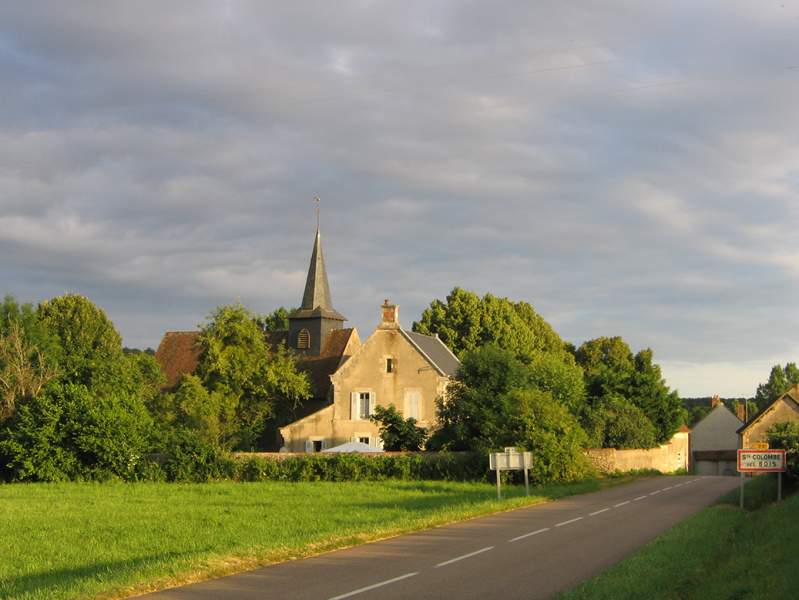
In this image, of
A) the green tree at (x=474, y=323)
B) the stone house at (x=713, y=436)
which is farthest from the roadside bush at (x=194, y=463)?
the stone house at (x=713, y=436)

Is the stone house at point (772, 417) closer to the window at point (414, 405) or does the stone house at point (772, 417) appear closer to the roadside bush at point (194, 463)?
the window at point (414, 405)

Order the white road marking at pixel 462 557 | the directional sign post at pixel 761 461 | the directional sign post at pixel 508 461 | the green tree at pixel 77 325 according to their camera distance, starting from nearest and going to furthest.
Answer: the white road marking at pixel 462 557 → the directional sign post at pixel 761 461 → the directional sign post at pixel 508 461 → the green tree at pixel 77 325

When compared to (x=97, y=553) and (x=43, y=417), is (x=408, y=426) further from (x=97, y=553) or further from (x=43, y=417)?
(x=97, y=553)

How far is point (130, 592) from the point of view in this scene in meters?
12.5

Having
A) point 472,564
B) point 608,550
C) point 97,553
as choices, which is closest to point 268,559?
point 472,564

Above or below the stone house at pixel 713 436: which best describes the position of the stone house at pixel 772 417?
above

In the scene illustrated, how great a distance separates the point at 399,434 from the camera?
4759cm

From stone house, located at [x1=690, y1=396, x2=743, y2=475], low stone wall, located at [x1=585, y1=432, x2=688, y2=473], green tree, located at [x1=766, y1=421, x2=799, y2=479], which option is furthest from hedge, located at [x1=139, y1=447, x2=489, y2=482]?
stone house, located at [x1=690, y1=396, x2=743, y2=475]

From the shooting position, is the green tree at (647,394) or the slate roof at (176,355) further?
the slate roof at (176,355)

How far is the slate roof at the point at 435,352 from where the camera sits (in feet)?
196

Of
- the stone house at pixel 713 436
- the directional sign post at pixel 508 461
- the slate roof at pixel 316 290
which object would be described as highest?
the slate roof at pixel 316 290

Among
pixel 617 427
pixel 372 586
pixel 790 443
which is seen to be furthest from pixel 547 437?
pixel 372 586

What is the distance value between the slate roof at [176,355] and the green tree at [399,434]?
27.8 metres

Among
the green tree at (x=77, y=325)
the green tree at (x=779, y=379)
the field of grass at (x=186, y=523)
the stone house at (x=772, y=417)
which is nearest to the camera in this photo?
the field of grass at (x=186, y=523)
